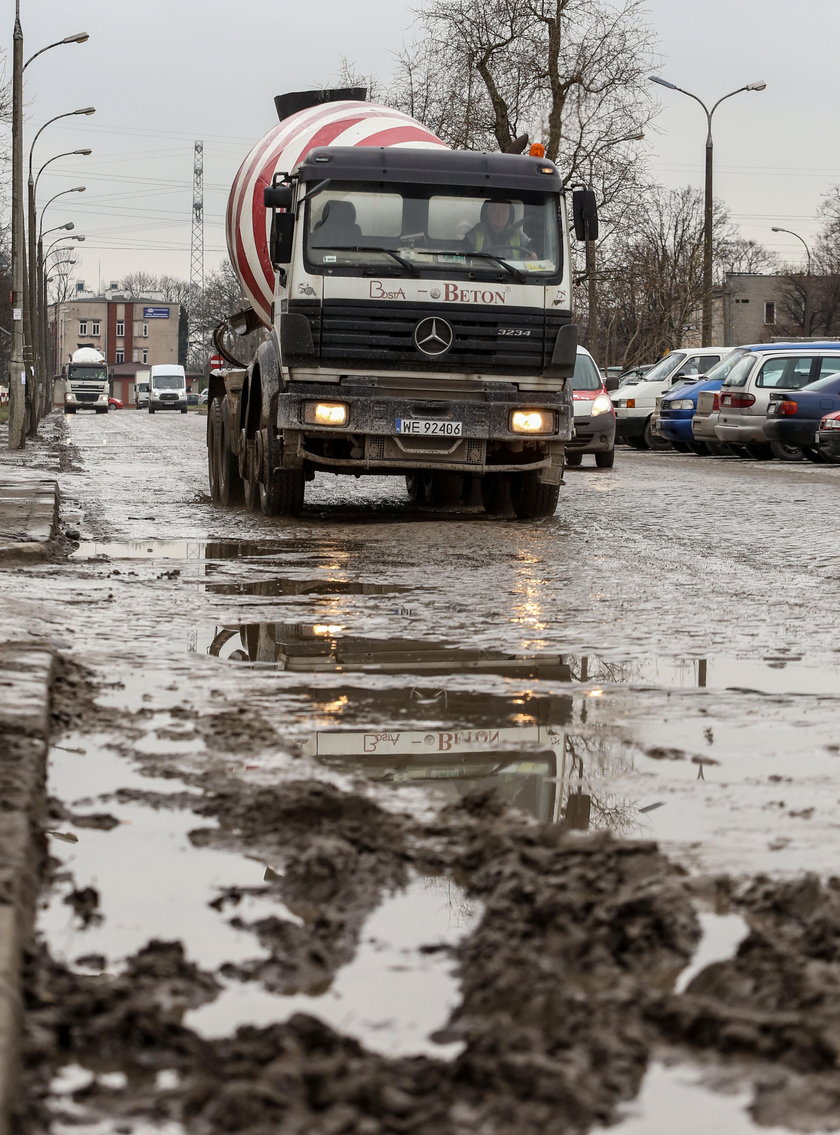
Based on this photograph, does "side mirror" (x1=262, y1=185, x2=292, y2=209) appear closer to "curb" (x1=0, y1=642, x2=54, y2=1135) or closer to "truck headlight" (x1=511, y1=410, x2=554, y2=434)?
"truck headlight" (x1=511, y1=410, x2=554, y2=434)

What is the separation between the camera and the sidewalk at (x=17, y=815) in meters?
2.65

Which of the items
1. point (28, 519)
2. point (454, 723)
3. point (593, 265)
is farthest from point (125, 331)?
point (454, 723)

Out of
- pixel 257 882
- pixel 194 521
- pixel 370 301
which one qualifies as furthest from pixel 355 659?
pixel 194 521

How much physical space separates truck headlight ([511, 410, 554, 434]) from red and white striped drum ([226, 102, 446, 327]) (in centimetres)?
249

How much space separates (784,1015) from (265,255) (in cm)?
1282

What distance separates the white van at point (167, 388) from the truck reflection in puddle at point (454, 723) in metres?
84.8

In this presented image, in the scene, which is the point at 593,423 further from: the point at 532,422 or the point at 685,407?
the point at 532,422

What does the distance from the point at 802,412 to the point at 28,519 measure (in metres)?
17.9

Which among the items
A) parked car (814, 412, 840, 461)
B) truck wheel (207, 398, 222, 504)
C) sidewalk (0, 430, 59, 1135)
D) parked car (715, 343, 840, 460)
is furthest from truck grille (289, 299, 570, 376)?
parked car (715, 343, 840, 460)

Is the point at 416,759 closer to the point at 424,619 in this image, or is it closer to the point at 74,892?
the point at 74,892

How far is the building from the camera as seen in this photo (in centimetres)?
18975

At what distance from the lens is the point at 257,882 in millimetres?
3721

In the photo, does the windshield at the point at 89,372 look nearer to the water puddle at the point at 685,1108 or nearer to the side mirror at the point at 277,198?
the side mirror at the point at 277,198

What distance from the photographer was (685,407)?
33.1 metres
